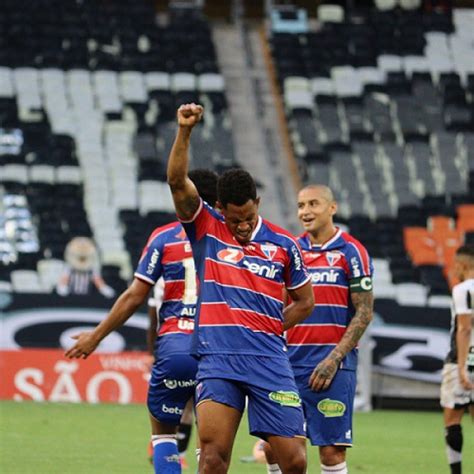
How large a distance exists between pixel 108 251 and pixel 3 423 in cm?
846

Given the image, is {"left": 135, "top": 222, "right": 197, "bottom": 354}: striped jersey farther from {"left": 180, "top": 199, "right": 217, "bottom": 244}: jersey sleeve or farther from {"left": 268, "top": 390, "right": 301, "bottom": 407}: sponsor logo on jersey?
{"left": 268, "top": 390, "right": 301, "bottom": 407}: sponsor logo on jersey

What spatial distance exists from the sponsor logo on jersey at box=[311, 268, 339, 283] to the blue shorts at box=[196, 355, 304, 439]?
74.5 inches

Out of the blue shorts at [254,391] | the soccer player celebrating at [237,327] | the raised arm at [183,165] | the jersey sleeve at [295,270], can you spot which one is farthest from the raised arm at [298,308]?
the raised arm at [183,165]

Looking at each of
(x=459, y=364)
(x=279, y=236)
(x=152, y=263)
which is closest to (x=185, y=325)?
(x=152, y=263)

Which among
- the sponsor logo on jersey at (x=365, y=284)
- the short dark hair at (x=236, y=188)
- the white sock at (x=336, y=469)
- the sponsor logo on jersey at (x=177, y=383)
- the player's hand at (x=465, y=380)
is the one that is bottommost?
the white sock at (x=336, y=469)

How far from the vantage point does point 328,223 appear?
32.1ft

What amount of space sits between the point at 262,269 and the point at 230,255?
0.19m

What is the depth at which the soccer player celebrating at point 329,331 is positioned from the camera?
931cm

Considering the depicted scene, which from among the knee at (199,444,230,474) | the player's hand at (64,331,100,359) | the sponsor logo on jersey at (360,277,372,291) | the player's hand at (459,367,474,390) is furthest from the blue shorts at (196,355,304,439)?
the player's hand at (459,367,474,390)

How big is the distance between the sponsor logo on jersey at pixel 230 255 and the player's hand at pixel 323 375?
164cm

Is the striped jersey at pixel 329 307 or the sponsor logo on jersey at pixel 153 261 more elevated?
the sponsor logo on jersey at pixel 153 261

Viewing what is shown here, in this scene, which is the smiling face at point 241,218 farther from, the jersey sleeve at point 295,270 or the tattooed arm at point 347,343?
the tattooed arm at point 347,343

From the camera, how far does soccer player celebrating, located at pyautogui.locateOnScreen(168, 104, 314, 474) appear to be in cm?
761

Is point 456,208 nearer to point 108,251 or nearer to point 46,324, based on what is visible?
point 108,251
